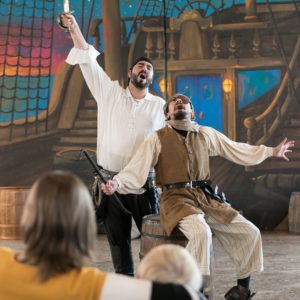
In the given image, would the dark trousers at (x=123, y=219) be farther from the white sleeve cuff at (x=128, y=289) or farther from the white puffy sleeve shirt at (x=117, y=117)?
the white sleeve cuff at (x=128, y=289)

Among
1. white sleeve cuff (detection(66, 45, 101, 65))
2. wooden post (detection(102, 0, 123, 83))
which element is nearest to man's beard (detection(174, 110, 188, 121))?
white sleeve cuff (detection(66, 45, 101, 65))

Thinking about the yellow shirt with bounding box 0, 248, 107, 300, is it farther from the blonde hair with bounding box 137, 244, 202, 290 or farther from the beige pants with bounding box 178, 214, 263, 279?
the beige pants with bounding box 178, 214, 263, 279

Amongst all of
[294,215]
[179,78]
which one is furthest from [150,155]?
[179,78]

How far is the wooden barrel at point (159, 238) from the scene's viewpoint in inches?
154

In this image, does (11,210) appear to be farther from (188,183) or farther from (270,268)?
(188,183)

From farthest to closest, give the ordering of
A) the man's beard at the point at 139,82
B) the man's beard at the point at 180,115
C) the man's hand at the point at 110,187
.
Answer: the man's beard at the point at 139,82 → the man's beard at the point at 180,115 → the man's hand at the point at 110,187

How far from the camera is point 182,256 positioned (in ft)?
5.90

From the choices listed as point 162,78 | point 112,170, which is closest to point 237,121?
point 162,78

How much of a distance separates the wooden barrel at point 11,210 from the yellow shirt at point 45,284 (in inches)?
247

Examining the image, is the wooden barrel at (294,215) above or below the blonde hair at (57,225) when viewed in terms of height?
below

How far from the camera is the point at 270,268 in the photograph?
5.57 m

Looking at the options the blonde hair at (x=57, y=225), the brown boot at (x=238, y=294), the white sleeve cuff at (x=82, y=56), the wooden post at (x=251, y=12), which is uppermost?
the wooden post at (x=251, y=12)

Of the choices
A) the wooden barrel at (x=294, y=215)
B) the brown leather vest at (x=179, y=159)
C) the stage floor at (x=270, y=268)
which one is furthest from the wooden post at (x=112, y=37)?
the brown leather vest at (x=179, y=159)

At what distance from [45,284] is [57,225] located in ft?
0.52
